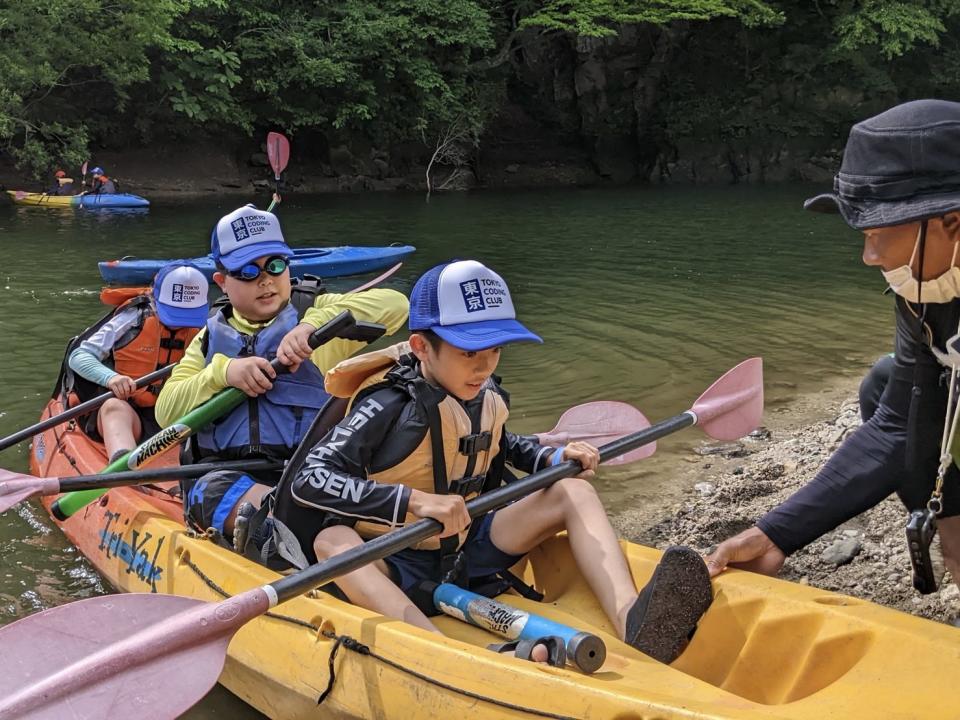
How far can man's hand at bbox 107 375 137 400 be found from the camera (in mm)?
4426

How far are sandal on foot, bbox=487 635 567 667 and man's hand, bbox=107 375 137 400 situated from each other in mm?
2548

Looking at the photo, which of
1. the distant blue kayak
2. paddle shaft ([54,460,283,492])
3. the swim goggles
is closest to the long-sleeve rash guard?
paddle shaft ([54,460,283,492])

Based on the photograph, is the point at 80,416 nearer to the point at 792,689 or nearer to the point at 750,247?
the point at 792,689

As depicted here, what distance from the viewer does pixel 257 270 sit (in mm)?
3633

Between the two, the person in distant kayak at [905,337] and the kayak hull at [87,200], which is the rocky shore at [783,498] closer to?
the person in distant kayak at [905,337]

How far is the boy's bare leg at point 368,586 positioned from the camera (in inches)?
105

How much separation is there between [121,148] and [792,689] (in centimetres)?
2118

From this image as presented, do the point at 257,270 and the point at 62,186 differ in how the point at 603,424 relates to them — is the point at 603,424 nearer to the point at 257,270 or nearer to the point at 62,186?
the point at 257,270

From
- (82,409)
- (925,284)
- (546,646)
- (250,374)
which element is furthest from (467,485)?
(82,409)

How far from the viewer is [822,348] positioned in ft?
24.2

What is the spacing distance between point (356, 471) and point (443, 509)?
0.98 feet

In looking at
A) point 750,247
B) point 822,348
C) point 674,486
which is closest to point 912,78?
point 750,247

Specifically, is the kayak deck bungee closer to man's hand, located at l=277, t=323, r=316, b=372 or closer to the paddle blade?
man's hand, located at l=277, t=323, r=316, b=372

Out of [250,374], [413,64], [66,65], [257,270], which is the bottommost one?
[250,374]
